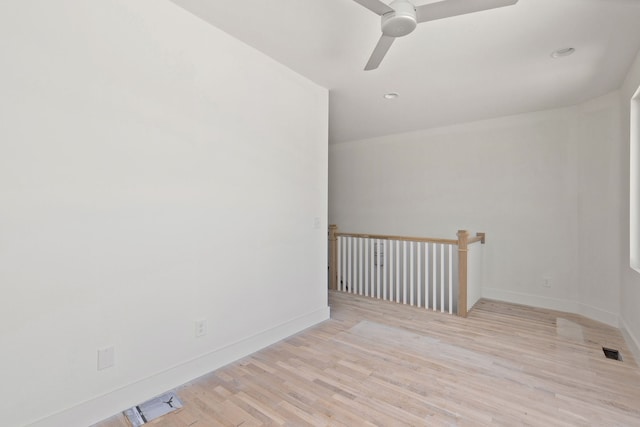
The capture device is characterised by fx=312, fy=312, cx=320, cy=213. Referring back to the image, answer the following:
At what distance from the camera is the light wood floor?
1.80 meters

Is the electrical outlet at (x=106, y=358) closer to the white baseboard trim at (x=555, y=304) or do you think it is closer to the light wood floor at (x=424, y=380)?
the light wood floor at (x=424, y=380)

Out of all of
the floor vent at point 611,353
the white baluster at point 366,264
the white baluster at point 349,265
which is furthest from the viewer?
the white baluster at point 349,265

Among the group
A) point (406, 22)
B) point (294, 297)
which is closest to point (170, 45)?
point (406, 22)

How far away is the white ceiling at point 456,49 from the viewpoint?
2023 millimetres

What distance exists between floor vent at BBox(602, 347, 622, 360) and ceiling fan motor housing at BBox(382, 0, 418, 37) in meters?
3.05

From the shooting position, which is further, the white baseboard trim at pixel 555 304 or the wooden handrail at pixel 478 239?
the wooden handrail at pixel 478 239

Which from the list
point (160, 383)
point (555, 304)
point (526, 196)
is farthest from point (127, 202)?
point (555, 304)

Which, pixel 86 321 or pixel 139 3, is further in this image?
pixel 139 3

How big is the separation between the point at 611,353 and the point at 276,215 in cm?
311

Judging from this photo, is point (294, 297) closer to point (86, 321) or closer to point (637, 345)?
point (86, 321)

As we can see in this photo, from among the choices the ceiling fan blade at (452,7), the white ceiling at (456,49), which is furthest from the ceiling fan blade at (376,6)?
the white ceiling at (456,49)

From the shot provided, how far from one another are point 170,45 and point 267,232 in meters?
1.53

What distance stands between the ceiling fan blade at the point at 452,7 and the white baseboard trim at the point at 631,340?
2844 mm

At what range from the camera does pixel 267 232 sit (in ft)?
8.94
